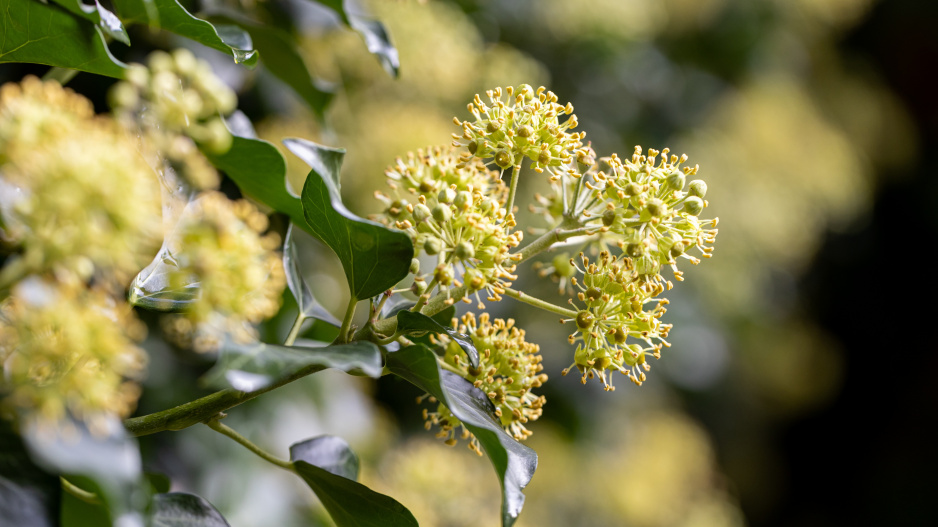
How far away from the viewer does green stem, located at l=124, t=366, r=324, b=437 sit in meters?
0.52

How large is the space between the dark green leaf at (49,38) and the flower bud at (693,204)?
1.44 feet

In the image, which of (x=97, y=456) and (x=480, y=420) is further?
(x=480, y=420)

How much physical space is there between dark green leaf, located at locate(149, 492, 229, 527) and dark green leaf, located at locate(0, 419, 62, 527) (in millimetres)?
106

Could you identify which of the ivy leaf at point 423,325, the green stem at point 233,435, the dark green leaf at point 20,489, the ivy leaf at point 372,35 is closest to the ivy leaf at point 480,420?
the ivy leaf at point 423,325

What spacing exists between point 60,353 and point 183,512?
0.22 m

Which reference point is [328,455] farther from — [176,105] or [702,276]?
[702,276]

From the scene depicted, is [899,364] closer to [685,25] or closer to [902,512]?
[902,512]

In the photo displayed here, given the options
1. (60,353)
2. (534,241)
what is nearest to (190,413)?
(60,353)

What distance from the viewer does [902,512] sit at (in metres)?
3.26

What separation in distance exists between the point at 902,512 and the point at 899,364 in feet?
2.21

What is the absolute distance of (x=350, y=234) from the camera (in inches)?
21.5

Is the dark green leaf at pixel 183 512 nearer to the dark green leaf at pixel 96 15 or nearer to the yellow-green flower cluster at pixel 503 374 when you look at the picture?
the yellow-green flower cluster at pixel 503 374

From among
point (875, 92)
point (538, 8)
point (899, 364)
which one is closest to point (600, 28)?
point (538, 8)

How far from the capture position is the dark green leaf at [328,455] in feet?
2.26
